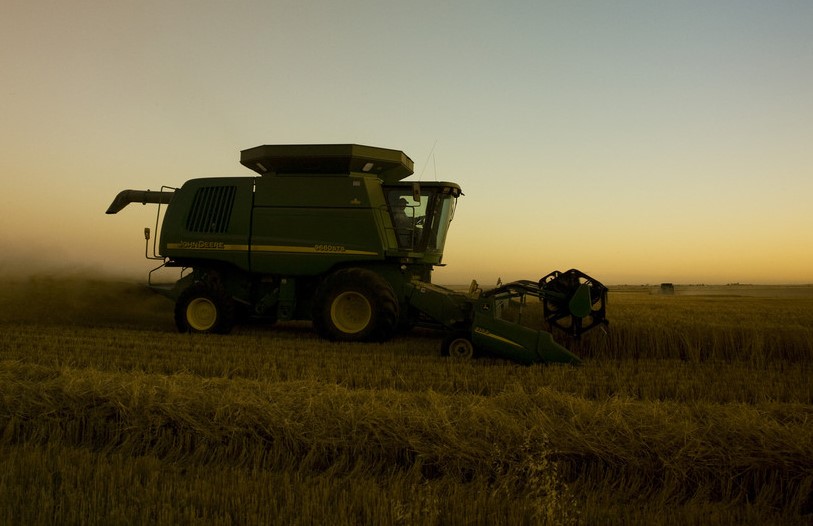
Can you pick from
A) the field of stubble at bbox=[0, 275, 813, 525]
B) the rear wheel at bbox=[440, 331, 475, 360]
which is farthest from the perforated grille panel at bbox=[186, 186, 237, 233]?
the rear wheel at bbox=[440, 331, 475, 360]

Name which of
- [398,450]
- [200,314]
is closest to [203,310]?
[200,314]

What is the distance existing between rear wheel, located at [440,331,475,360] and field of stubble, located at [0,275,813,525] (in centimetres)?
133

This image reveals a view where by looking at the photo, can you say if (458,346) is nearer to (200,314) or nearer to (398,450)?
(398,450)

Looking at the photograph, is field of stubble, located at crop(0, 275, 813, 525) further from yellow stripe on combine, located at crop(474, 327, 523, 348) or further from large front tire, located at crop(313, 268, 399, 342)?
large front tire, located at crop(313, 268, 399, 342)

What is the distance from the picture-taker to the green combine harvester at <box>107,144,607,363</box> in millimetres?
9383

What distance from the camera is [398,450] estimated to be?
4.09 m

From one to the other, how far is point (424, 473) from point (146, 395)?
86.4 inches

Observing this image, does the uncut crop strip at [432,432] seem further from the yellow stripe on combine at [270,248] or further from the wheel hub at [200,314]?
the wheel hub at [200,314]

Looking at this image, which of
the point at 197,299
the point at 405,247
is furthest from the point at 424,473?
the point at 197,299

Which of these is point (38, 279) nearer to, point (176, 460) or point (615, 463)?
point (176, 460)

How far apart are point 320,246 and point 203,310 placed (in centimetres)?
228

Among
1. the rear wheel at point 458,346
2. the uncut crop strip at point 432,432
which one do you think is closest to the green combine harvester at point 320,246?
the rear wheel at point 458,346

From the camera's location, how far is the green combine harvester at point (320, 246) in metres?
9.38

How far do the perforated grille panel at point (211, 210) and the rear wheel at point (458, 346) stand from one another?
4.41m
